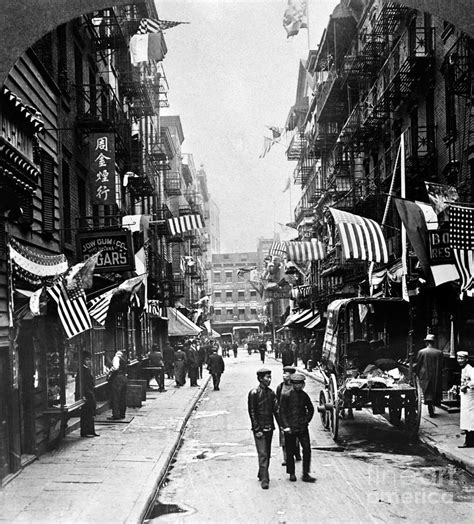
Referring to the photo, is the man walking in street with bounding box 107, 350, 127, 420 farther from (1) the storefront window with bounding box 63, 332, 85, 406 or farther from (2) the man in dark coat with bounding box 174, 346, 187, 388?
(2) the man in dark coat with bounding box 174, 346, 187, 388

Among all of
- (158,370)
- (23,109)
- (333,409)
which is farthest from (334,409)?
(158,370)

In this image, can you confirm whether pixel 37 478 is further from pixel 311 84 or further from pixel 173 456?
pixel 311 84

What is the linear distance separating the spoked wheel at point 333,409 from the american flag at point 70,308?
5.18 meters

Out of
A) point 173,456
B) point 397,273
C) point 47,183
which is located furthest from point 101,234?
point 397,273

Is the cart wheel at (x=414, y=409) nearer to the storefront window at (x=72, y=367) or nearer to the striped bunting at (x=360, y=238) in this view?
the striped bunting at (x=360, y=238)

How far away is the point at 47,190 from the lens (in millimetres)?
15438

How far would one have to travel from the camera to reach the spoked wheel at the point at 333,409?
14485 mm

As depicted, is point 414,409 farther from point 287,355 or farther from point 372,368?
point 287,355

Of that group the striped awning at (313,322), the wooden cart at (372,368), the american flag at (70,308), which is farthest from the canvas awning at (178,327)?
the american flag at (70,308)

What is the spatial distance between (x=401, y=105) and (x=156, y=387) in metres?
14.9

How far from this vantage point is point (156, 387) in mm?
29672

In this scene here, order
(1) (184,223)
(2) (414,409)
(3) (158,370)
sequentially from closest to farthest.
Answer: (2) (414,409), (3) (158,370), (1) (184,223)

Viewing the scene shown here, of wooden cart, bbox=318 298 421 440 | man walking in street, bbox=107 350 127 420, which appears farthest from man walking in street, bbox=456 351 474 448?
man walking in street, bbox=107 350 127 420

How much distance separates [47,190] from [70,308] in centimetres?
363
